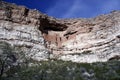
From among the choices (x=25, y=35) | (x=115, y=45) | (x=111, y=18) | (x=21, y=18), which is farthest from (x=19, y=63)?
(x=111, y=18)

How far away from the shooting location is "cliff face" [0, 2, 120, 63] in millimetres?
35438

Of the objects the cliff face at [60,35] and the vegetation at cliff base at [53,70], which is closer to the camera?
the vegetation at cliff base at [53,70]

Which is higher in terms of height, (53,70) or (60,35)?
(60,35)

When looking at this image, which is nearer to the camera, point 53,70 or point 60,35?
point 53,70

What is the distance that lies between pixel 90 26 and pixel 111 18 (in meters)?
2.97

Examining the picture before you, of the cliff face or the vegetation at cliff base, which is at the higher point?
the cliff face

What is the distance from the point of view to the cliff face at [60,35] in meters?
35.4

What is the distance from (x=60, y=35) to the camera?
40938 mm

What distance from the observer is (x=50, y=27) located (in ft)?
134

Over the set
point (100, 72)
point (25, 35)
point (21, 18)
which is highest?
point (21, 18)

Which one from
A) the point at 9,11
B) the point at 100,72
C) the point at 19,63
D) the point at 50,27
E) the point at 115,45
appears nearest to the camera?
the point at 100,72

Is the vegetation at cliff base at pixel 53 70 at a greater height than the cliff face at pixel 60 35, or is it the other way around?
the cliff face at pixel 60 35

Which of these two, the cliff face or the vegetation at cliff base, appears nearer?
the vegetation at cliff base

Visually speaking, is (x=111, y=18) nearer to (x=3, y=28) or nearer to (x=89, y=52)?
(x=89, y=52)
